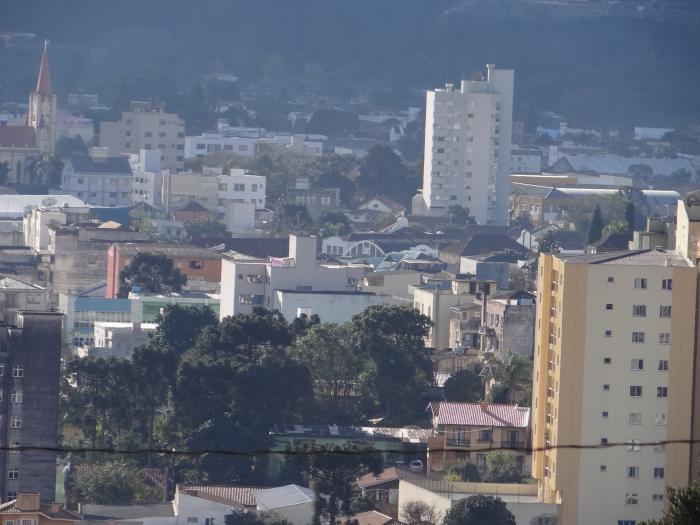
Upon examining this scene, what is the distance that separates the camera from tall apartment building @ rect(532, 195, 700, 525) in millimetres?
19891

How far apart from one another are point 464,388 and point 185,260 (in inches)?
488

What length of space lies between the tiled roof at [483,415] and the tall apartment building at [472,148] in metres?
28.3

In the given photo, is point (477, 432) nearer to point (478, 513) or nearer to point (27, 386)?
point (478, 513)

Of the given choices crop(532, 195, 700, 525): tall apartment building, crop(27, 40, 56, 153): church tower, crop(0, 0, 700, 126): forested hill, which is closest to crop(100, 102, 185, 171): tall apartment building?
crop(27, 40, 56, 153): church tower

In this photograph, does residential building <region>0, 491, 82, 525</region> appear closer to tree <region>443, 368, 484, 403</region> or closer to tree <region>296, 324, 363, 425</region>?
tree <region>296, 324, 363, 425</region>

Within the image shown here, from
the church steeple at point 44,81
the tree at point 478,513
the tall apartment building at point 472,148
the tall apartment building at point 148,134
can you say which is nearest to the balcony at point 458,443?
the tree at point 478,513

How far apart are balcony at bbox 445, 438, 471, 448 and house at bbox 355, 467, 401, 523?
1.13 metres

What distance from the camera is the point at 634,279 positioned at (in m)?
20.4

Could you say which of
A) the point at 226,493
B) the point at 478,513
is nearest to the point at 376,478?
the point at 226,493

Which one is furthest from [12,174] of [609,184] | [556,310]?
[556,310]

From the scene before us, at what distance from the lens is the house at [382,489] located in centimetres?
2044

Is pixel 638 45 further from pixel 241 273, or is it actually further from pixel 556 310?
pixel 556 310

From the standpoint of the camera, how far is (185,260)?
36.5 m

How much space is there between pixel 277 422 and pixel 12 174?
36.5 m
